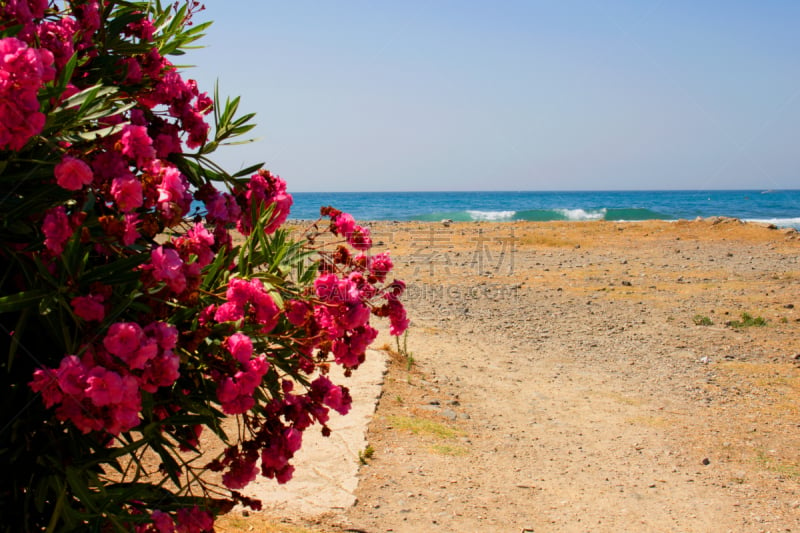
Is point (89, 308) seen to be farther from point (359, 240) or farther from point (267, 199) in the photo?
point (359, 240)

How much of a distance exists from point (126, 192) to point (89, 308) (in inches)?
11.0

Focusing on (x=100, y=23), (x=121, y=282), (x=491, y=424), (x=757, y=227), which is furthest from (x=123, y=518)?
(x=757, y=227)

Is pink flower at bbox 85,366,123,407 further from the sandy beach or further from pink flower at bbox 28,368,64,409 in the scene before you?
the sandy beach

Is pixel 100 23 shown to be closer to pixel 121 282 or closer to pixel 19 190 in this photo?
pixel 19 190

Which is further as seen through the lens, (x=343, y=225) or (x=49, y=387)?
(x=343, y=225)

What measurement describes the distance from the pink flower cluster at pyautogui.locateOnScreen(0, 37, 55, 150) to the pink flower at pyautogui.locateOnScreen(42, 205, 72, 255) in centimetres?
22

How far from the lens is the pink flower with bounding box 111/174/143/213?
1535 millimetres

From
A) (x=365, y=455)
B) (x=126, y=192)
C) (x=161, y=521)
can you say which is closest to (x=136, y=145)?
(x=126, y=192)

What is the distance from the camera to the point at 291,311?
2006 mm

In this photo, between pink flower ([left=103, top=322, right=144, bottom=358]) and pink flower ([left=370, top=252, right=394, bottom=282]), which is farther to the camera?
pink flower ([left=370, top=252, right=394, bottom=282])

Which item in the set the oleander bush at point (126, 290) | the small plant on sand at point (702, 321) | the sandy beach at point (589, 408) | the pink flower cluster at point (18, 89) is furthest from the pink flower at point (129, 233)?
the small plant on sand at point (702, 321)

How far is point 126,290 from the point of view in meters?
1.65

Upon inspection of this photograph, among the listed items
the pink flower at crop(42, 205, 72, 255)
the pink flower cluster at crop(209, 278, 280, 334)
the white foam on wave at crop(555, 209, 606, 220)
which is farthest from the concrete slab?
the white foam on wave at crop(555, 209, 606, 220)

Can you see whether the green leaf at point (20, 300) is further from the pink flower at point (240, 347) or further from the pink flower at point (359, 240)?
the pink flower at point (359, 240)
